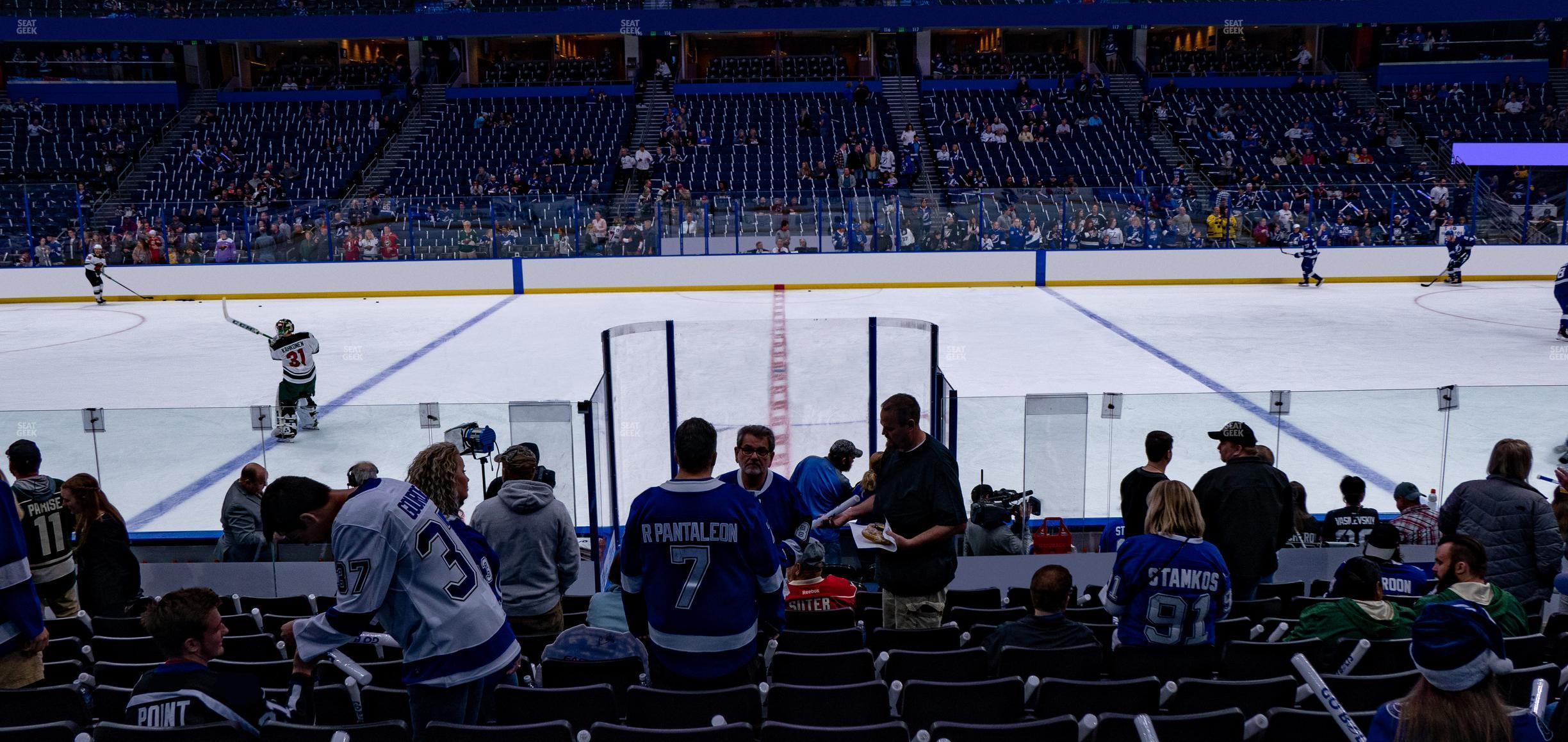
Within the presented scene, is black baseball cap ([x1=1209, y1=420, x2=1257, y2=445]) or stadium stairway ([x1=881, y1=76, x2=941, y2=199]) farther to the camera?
stadium stairway ([x1=881, y1=76, x2=941, y2=199])

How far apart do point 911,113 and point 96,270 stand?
21041 millimetres

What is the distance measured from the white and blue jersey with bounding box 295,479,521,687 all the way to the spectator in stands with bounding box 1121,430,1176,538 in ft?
10.2

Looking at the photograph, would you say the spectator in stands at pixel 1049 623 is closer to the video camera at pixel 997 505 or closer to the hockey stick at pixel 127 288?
the video camera at pixel 997 505

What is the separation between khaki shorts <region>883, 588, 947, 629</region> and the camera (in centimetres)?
441

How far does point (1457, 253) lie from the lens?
68.2 ft

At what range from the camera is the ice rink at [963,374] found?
6.92 m

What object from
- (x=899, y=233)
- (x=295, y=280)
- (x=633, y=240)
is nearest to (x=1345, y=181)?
(x=899, y=233)

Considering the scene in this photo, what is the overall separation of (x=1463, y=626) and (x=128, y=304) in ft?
77.2

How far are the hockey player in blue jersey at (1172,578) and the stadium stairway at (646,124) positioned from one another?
78.9 feet

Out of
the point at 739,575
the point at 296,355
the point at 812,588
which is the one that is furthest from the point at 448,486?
the point at 296,355

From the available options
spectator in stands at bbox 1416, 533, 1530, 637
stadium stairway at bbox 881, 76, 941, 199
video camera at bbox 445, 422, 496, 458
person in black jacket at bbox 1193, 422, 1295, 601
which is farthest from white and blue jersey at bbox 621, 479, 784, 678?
stadium stairway at bbox 881, 76, 941, 199

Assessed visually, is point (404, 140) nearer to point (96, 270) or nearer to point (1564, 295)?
point (96, 270)

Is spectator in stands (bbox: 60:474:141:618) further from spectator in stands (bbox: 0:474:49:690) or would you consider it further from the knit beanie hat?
the knit beanie hat

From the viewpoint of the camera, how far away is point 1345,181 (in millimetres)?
26328
